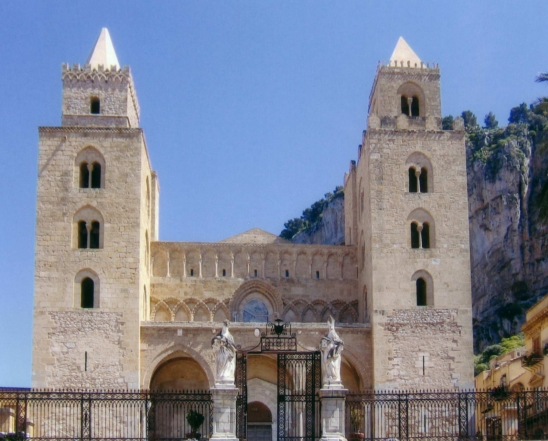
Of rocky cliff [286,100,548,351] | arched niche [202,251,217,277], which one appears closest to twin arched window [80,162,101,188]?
arched niche [202,251,217,277]

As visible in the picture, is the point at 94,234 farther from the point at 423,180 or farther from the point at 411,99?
the point at 411,99

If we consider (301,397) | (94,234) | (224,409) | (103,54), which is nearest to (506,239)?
(103,54)

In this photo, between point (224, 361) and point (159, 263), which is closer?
point (224, 361)

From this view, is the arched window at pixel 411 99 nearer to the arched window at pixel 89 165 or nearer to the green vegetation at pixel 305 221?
the arched window at pixel 89 165

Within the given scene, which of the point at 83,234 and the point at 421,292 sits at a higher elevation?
the point at 83,234

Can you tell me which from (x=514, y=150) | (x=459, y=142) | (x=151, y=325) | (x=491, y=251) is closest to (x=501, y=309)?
(x=491, y=251)

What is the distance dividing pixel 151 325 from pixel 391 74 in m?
14.7

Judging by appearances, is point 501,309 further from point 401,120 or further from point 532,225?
point 401,120

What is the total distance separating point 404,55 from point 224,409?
23.3 m

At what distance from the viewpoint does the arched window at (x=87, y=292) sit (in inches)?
1479

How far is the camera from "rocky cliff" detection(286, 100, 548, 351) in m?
69.6

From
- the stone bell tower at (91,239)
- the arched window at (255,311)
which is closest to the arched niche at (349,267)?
the arched window at (255,311)

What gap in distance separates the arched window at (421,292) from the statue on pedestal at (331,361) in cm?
1380

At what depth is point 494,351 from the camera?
207ft
